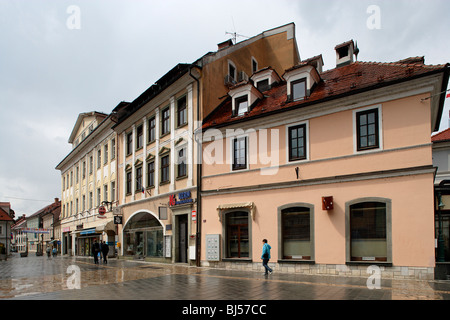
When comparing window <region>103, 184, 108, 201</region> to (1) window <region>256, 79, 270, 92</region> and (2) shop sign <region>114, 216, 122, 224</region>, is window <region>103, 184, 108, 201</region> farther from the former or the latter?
(1) window <region>256, 79, 270, 92</region>

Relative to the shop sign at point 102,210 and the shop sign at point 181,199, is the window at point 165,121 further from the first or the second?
the shop sign at point 102,210

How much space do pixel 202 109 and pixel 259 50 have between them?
8693 millimetres

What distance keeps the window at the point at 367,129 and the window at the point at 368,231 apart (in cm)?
236

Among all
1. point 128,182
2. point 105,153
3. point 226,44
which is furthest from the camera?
point 105,153

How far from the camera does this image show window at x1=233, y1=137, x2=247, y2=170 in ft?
62.2

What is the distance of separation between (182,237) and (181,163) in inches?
177

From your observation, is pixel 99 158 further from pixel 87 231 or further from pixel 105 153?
pixel 87 231

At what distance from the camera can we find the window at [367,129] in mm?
14936

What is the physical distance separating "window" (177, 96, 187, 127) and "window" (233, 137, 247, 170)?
16.6ft

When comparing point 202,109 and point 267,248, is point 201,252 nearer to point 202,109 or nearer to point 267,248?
point 267,248

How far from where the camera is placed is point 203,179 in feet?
67.8

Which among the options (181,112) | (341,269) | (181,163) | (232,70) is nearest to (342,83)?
(341,269)

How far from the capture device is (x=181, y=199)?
2197cm
